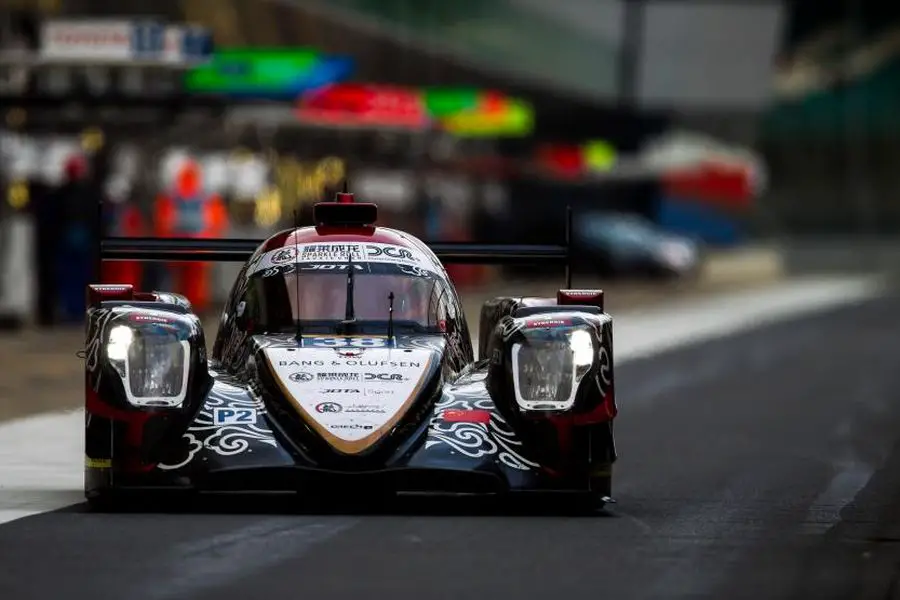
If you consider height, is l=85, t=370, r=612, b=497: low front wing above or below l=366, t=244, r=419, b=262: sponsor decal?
below

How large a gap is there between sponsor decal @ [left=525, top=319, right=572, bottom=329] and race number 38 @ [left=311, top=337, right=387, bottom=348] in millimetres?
671

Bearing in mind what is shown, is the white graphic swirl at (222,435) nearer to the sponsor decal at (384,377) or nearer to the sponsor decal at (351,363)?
the sponsor decal at (351,363)

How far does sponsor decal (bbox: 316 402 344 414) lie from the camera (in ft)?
38.2

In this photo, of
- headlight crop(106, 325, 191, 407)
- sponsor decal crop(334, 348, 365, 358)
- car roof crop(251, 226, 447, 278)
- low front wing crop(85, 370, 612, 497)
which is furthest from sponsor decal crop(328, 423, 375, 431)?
car roof crop(251, 226, 447, 278)

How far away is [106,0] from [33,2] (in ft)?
10.8

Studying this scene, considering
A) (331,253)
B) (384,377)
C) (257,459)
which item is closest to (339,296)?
(331,253)

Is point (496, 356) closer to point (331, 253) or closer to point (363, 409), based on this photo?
point (363, 409)

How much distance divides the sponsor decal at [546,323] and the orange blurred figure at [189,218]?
66.0 feet

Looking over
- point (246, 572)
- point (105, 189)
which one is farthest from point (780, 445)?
point (105, 189)

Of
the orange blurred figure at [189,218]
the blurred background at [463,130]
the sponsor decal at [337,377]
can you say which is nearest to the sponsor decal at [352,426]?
the sponsor decal at [337,377]

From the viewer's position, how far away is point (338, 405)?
11.7 metres

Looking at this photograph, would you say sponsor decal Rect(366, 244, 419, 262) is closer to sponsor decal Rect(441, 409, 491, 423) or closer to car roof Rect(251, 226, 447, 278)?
car roof Rect(251, 226, 447, 278)

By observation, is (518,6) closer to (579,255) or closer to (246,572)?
(579,255)

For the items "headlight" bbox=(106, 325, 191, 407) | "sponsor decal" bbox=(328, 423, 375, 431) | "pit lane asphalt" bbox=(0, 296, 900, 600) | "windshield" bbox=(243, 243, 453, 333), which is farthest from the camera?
"windshield" bbox=(243, 243, 453, 333)
